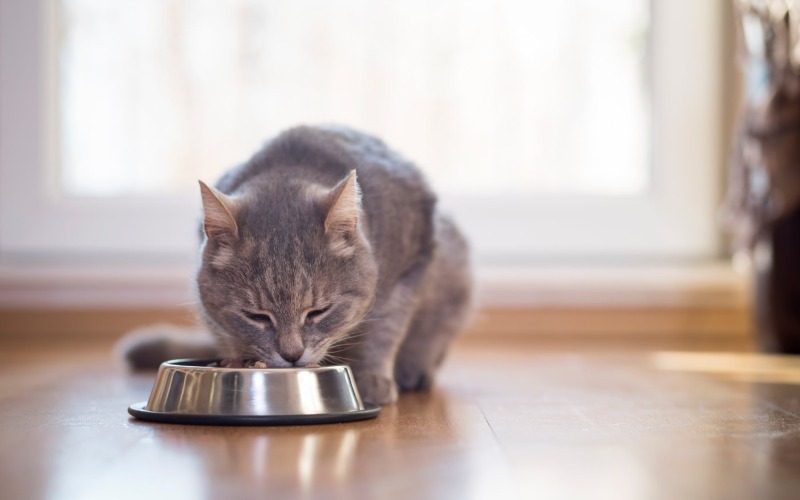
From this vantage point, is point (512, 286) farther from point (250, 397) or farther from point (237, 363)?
point (250, 397)

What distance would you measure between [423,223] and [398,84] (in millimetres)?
1689

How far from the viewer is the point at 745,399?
1846 mm

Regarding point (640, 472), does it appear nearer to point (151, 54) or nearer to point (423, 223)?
point (423, 223)

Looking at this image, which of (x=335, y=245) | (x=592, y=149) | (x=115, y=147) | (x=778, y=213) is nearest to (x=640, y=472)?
(x=335, y=245)

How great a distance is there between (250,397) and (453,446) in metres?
0.32

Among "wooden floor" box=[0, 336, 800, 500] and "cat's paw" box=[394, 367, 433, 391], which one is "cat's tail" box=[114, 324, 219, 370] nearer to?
"wooden floor" box=[0, 336, 800, 500]

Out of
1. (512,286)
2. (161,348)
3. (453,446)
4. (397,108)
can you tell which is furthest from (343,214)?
(397,108)

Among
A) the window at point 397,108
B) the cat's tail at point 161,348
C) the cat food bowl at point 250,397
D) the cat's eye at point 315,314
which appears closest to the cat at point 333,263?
the cat's eye at point 315,314

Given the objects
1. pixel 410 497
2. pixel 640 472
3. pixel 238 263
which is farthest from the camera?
pixel 238 263

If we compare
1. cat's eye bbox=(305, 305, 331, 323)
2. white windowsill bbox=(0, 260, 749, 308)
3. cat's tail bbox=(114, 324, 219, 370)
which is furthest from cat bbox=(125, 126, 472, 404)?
white windowsill bbox=(0, 260, 749, 308)

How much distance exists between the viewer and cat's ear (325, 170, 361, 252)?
168cm

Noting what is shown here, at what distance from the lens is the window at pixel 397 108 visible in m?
3.49

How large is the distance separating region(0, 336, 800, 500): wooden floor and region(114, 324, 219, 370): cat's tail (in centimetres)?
21

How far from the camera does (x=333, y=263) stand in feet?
5.59
